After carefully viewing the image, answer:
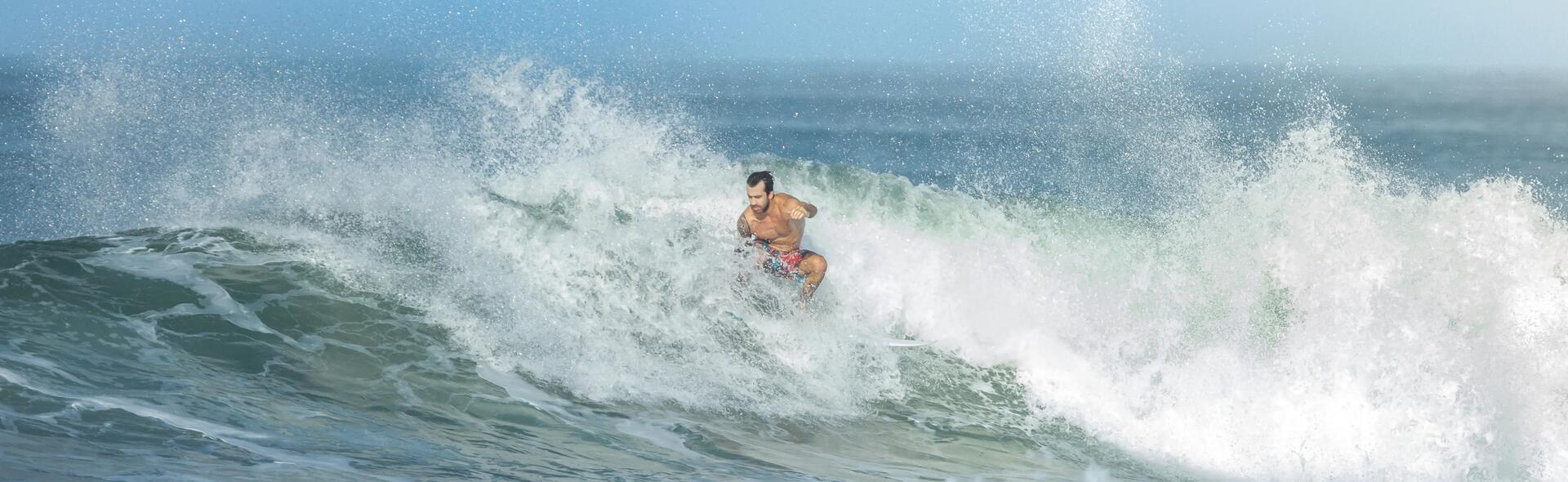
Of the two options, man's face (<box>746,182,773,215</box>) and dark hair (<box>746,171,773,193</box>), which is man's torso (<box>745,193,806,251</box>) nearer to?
man's face (<box>746,182,773,215</box>)

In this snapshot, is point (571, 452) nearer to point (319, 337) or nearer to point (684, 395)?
point (684, 395)

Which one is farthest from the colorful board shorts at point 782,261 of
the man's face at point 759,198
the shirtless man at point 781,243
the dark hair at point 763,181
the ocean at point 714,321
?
the dark hair at point 763,181

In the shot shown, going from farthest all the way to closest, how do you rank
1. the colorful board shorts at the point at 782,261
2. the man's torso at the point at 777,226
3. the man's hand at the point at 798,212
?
1. the colorful board shorts at the point at 782,261
2. the man's torso at the point at 777,226
3. the man's hand at the point at 798,212

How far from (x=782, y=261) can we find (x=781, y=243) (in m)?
0.13

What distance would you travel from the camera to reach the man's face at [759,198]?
8828mm

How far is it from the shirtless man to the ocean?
207mm

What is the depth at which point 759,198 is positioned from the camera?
8.88m

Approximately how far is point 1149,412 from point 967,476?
2.05 meters

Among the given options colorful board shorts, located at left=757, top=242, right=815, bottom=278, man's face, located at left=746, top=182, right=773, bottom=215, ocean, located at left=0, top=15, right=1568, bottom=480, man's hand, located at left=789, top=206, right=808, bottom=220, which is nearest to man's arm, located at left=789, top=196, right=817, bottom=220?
man's hand, located at left=789, top=206, right=808, bottom=220

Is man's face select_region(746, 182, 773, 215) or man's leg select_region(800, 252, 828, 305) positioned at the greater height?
man's face select_region(746, 182, 773, 215)

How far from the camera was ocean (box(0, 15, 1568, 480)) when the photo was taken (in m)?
6.74

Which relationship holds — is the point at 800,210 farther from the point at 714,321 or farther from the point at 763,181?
the point at 714,321

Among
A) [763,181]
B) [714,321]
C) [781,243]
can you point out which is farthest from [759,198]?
[714,321]

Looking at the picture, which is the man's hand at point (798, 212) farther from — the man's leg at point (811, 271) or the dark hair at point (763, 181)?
the man's leg at point (811, 271)
